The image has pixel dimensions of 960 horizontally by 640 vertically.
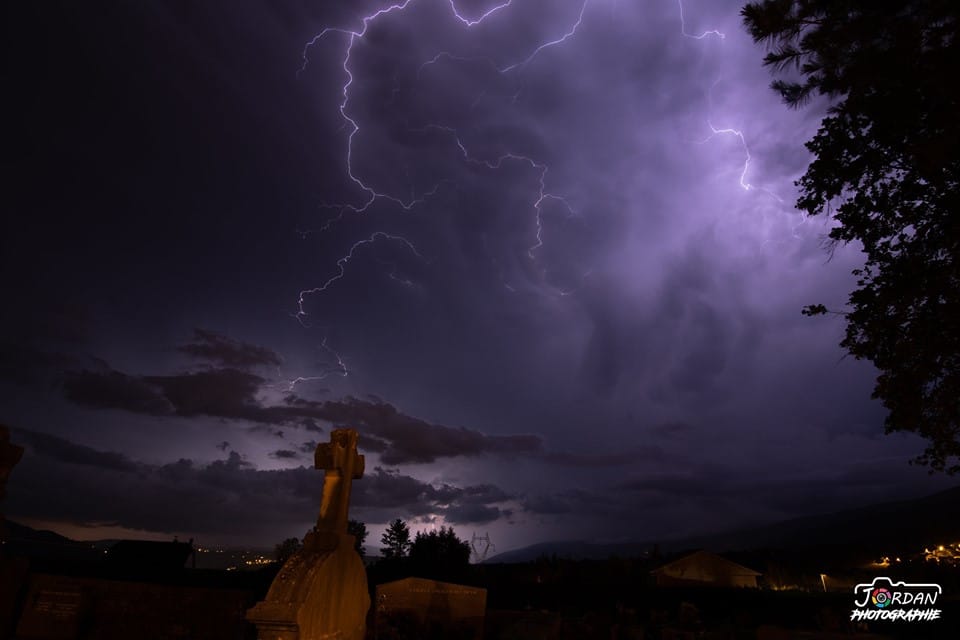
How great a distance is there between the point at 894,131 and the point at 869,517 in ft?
444

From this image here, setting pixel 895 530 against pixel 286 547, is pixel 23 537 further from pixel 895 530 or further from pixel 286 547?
pixel 895 530

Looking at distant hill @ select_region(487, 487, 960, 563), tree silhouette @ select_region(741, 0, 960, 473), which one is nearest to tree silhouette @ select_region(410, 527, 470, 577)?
distant hill @ select_region(487, 487, 960, 563)

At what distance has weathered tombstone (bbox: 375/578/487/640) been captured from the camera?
15.9 m

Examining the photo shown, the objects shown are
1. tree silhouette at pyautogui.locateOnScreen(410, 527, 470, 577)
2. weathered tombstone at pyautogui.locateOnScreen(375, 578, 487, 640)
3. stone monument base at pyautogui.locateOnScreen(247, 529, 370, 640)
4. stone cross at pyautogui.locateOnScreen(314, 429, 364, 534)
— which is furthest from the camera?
tree silhouette at pyautogui.locateOnScreen(410, 527, 470, 577)

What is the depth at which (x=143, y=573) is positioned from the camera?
2536 centimetres

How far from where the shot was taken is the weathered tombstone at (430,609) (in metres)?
15.9

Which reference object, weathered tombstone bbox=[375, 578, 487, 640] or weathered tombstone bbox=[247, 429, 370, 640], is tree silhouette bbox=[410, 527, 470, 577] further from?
weathered tombstone bbox=[247, 429, 370, 640]

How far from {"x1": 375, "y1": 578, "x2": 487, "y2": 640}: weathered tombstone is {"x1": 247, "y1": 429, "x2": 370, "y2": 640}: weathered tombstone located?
10223 millimetres

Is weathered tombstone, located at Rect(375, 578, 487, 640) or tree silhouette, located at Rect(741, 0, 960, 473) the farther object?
weathered tombstone, located at Rect(375, 578, 487, 640)

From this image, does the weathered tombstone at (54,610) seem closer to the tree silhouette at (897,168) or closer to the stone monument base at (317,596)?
the stone monument base at (317,596)

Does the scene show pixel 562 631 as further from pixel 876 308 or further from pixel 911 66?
pixel 911 66

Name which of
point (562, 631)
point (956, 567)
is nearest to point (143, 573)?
point (562, 631)

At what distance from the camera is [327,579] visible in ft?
20.2

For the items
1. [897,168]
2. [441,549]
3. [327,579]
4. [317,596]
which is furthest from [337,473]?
[441,549]
